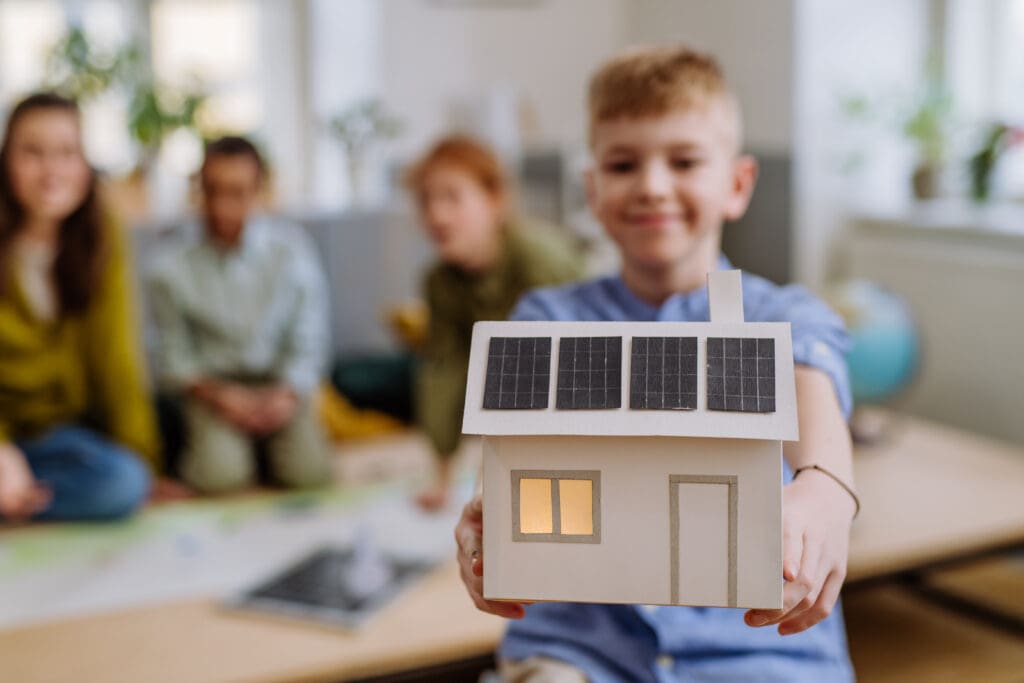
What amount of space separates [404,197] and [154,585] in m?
2.18

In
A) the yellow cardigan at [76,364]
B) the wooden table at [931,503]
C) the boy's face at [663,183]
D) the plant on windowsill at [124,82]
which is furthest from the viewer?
the plant on windowsill at [124,82]

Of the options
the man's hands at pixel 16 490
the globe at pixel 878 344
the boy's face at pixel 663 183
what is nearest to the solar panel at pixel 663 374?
the boy's face at pixel 663 183

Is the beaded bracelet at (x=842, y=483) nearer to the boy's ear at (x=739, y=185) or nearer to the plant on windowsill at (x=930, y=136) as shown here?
the boy's ear at (x=739, y=185)

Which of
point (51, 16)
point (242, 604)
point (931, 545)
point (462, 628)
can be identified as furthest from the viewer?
point (51, 16)

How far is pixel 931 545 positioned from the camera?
1.71m

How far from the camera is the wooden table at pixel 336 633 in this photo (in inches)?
53.4

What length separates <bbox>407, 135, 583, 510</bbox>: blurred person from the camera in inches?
78.4

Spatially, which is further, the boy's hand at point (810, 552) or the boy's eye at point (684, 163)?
the boy's eye at point (684, 163)

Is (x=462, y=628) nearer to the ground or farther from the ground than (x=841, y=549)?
nearer to the ground

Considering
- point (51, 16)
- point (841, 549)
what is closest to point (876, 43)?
point (841, 549)

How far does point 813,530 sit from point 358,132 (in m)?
3.21

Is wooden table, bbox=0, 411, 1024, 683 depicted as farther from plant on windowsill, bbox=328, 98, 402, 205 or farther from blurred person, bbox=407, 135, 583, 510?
plant on windowsill, bbox=328, 98, 402, 205

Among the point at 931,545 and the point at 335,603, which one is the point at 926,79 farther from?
the point at 335,603

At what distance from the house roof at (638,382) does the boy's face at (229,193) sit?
6.14ft
